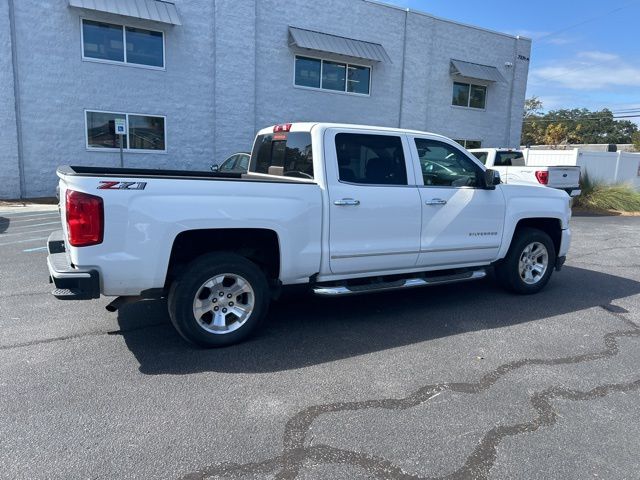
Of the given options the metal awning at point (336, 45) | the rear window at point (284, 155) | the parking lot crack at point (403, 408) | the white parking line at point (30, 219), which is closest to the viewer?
the parking lot crack at point (403, 408)

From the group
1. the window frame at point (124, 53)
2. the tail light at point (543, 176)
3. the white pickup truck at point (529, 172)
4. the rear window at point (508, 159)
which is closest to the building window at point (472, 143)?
the rear window at point (508, 159)

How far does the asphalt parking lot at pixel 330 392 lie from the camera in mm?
2779

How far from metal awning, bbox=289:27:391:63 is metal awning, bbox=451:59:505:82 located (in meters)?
3.80

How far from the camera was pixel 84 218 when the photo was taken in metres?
3.64

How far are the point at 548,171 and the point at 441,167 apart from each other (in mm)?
9377

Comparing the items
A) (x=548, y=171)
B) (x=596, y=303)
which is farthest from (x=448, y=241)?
(x=548, y=171)

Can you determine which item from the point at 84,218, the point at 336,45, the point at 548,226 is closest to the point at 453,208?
the point at 548,226

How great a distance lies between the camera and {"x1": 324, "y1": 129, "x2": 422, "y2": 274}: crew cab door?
4.66 meters

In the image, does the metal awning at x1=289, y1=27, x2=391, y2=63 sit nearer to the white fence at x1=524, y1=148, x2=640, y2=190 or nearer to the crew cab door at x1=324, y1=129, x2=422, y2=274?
the white fence at x1=524, y1=148, x2=640, y2=190

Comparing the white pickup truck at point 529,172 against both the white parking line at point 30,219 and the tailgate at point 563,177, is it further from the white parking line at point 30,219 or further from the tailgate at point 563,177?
the white parking line at point 30,219

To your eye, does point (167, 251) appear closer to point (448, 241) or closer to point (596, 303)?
point (448, 241)

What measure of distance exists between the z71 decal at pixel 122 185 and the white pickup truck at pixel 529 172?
11268 mm

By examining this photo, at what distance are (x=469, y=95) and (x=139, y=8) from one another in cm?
1525

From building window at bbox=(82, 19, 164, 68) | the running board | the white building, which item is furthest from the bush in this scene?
building window at bbox=(82, 19, 164, 68)
